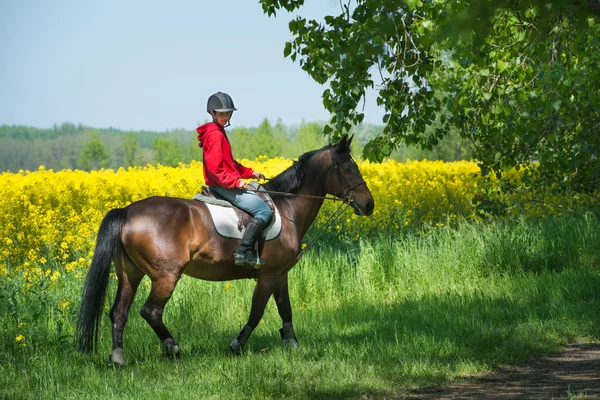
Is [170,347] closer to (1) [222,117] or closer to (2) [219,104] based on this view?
(1) [222,117]

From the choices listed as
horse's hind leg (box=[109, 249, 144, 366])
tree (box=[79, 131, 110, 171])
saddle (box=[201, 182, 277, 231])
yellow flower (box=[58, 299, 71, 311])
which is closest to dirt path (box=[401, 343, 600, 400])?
saddle (box=[201, 182, 277, 231])

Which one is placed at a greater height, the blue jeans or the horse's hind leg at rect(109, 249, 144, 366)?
the blue jeans

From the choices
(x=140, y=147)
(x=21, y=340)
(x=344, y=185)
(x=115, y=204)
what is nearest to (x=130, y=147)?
(x=140, y=147)

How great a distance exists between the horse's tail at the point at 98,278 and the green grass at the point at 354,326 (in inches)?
11.6

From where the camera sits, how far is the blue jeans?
6953mm

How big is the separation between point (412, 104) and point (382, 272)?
2641 millimetres

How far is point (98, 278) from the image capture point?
260 inches

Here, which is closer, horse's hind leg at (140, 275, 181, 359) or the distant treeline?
horse's hind leg at (140, 275, 181, 359)

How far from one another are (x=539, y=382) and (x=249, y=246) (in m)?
2.68

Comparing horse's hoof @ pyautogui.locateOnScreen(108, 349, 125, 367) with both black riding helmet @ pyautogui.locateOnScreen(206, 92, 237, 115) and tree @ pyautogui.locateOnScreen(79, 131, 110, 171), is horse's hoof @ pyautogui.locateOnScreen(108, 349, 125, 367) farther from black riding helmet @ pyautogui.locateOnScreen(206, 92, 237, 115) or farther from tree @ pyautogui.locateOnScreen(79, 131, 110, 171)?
tree @ pyautogui.locateOnScreen(79, 131, 110, 171)

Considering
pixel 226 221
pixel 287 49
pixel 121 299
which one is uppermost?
pixel 287 49

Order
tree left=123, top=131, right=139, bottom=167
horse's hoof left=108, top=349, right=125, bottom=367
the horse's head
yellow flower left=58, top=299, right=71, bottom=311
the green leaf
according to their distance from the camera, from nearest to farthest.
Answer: horse's hoof left=108, top=349, right=125, bottom=367, the horse's head, yellow flower left=58, top=299, right=71, bottom=311, the green leaf, tree left=123, top=131, right=139, bottom=167

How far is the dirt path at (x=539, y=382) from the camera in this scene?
19.3 ft

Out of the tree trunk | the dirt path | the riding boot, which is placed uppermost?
the tree trunk
